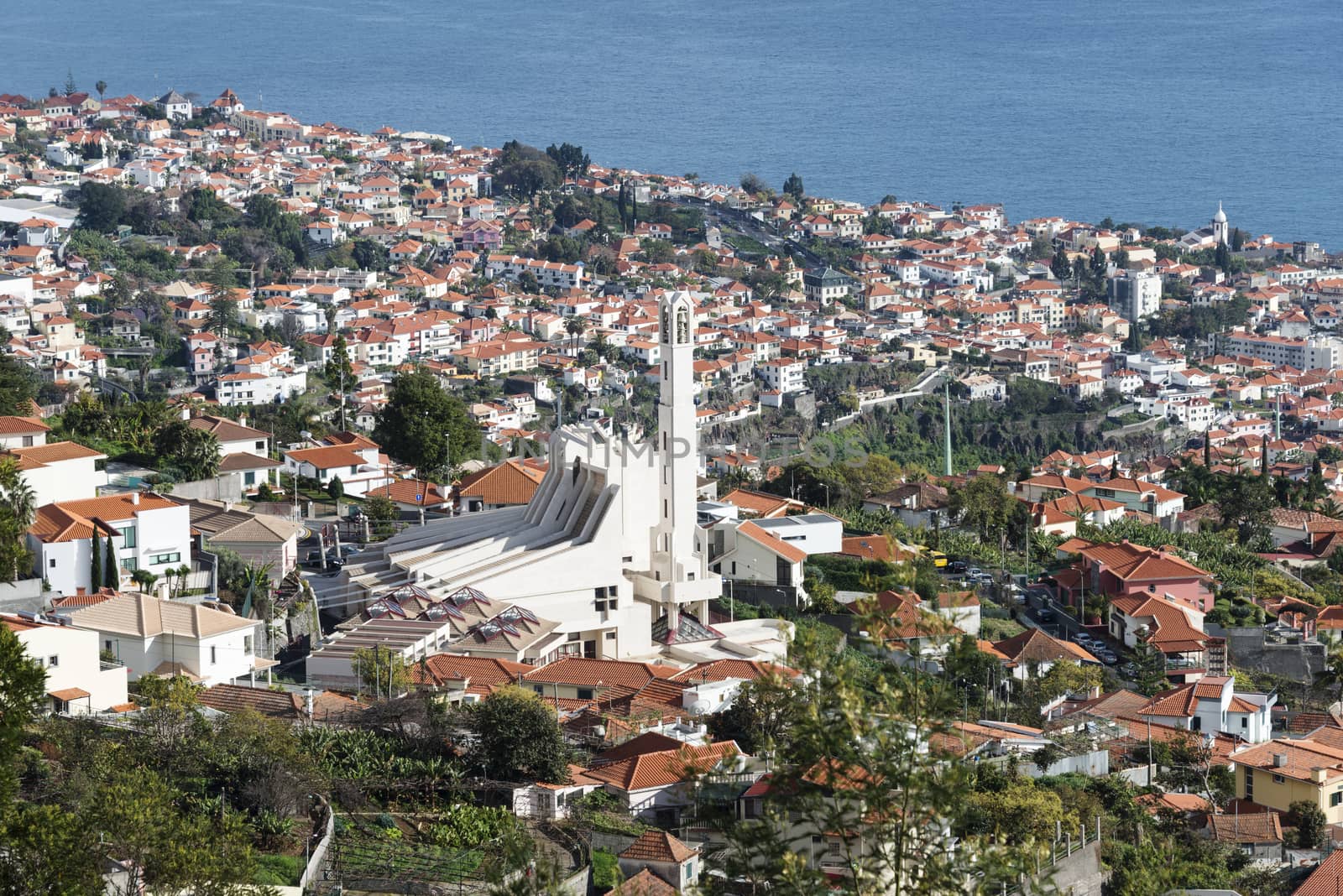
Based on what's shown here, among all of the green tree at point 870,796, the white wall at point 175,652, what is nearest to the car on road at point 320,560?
the white wall at point 175,652

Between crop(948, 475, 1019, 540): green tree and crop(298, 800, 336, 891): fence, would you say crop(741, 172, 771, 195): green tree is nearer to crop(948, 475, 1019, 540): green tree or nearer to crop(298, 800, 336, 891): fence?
crop(948, 475, 1019, 540): green tree

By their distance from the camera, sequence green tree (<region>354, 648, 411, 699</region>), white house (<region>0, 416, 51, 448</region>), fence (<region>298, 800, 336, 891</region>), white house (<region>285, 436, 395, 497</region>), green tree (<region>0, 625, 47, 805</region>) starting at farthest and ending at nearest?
1. white house (<region>285, 436, 395, 497</region>)
2. white house (<region>0, 416, 51, 448</region>)
3. green tree (<region>354, 648, 411, 699</region>)
4. fence (<region>298, 800, 336, 891</region>)
5. green tree (<region>0, 625, 47, 805</region>)

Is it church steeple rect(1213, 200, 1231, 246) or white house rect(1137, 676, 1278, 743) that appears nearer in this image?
white house rect(1137, 676, 1278, 743)

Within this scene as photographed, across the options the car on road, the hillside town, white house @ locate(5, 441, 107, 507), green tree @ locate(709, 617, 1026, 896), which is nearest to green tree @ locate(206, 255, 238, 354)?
the hillside town

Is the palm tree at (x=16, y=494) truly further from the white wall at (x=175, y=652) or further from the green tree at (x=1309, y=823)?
the green tree at (x=1309, y=823)

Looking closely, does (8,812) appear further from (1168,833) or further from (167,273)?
(167,273)

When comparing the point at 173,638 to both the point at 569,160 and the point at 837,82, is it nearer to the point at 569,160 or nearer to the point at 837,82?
the point at 569,160

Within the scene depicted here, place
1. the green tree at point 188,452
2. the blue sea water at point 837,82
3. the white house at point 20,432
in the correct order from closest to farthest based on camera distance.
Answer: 1. the white house at point 20,432
2. the green tree at point 188,452
3. the blue sea water at point 837,82
